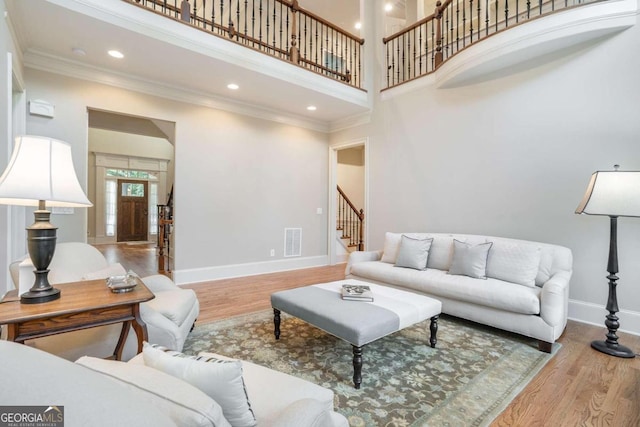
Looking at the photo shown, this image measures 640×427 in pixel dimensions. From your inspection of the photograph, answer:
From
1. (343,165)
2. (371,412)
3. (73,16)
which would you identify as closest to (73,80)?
(73,16)

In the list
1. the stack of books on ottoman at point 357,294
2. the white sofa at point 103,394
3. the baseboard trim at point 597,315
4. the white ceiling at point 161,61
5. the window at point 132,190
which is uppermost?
the white ceiling at point 161,61

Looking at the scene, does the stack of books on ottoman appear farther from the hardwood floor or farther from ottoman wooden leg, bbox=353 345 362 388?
the hardwood floor

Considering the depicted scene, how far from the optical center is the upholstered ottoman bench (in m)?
1.92

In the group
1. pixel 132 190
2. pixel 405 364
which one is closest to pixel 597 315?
pixel 405 364

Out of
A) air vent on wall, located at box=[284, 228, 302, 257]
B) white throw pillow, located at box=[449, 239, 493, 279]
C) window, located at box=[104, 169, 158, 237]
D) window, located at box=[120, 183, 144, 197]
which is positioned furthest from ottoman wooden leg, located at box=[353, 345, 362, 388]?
window, located at box=[120, 183, 144, 197]

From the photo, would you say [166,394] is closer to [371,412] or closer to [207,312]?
[371,412]

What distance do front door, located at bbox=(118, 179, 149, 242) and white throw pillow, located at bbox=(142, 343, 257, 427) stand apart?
10.3 meters

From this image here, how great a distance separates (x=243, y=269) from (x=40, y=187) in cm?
375

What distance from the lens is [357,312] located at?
2107mm

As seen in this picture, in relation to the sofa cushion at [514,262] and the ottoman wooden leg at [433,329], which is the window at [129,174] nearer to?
the ottoman wooden leg at [433,329]

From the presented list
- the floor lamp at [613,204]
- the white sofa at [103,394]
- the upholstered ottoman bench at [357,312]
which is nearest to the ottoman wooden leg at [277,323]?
the upholstered ottoman bench at [357,312]

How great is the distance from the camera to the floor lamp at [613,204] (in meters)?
2.30

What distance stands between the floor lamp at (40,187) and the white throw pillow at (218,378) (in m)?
1.10

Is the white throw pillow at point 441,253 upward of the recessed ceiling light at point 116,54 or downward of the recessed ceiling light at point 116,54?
downward
